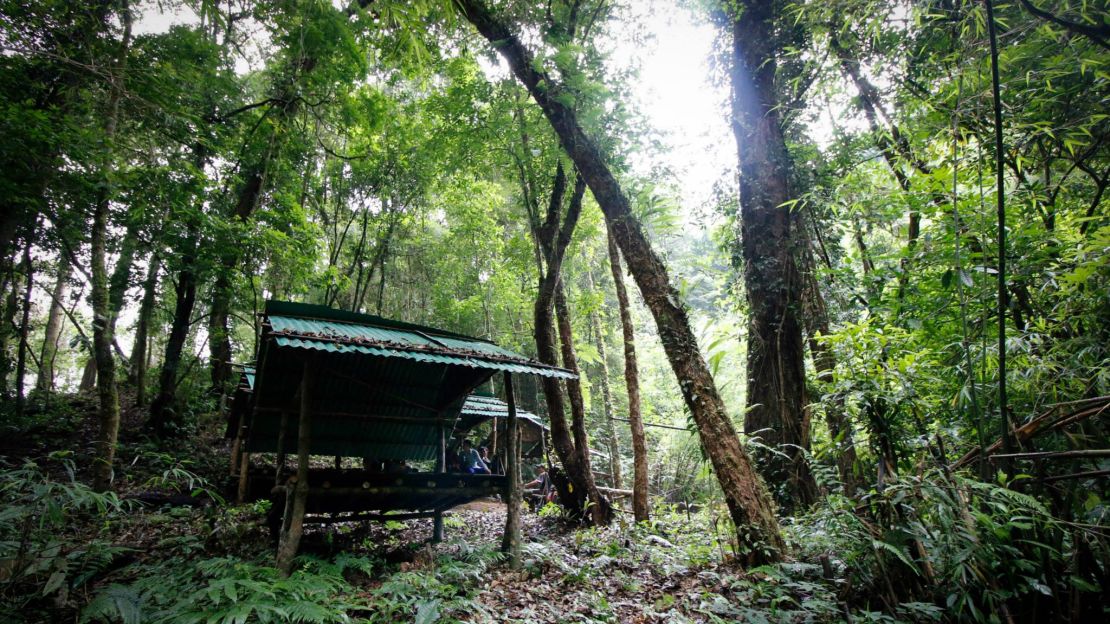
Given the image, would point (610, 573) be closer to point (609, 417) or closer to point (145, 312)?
point (609, 417)

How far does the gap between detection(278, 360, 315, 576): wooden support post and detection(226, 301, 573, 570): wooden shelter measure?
11 mm

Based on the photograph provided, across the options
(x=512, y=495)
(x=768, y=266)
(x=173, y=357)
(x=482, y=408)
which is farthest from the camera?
(x=173, y=357)

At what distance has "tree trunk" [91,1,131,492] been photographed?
6.88m

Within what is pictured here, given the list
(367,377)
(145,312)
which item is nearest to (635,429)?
(367,377)

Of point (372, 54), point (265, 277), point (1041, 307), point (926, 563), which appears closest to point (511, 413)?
point (926, 563)

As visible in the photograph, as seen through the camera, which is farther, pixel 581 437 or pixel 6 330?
pixel 6 330

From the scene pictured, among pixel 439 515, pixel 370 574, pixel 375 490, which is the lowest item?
pixel 370 574

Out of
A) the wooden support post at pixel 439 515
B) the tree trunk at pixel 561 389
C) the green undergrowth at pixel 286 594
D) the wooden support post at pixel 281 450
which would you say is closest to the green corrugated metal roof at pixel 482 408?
the tree trunk at pixel 561 389

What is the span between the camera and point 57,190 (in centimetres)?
769

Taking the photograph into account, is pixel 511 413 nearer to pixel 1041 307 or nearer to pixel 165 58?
pixel 1041 307

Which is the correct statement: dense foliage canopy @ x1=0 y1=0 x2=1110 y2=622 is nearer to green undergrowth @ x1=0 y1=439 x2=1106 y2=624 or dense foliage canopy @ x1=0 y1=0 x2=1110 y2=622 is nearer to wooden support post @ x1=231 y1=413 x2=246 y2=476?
green undergrowth @ x1=0 y1=439 x2=1106 y2=624

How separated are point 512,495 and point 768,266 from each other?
4.31 m

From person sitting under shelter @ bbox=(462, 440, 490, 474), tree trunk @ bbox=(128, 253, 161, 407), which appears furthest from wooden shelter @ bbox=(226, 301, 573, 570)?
tree trunk @ bbox=(128, 253, 161, 407)

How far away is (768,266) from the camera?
5801 millimetres
